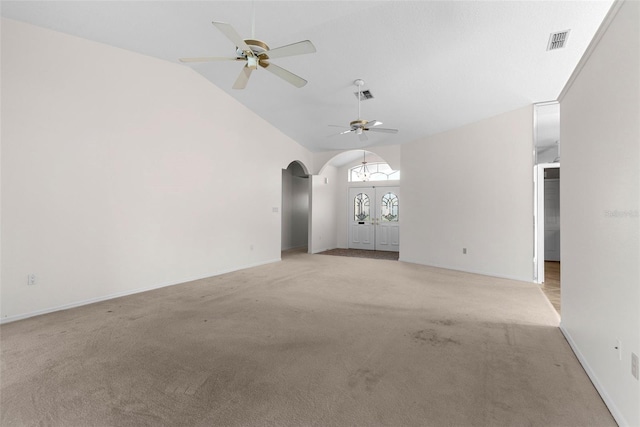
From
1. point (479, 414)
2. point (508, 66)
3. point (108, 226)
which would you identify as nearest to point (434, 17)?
point (508, 66)

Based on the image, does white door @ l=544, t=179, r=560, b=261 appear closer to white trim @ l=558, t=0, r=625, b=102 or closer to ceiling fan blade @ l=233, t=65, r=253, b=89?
white trim @ l=558, t=0, r=625, b=102

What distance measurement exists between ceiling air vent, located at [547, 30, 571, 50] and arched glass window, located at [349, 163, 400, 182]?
5898 mm

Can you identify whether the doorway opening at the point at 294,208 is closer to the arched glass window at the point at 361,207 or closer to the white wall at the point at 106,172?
the arched glass window at the point at 361,207

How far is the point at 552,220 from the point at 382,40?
657 centimetres

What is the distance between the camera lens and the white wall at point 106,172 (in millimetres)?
3395

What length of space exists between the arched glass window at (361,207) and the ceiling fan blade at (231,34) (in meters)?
7.62

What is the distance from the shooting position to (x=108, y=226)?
162 inches

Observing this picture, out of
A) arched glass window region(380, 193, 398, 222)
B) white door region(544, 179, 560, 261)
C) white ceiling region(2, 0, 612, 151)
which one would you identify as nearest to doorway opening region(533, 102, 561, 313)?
white ceiling region(2, 0, 612, 151)

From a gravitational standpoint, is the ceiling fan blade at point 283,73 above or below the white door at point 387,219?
above

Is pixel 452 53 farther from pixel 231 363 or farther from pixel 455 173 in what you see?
pixel 231 363

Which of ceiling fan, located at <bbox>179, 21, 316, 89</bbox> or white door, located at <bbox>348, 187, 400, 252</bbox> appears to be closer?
ceiling fan, located at <bbox>179, 21, 316, 89</bbox>

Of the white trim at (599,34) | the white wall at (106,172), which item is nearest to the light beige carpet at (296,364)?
the white wall at (106,172)

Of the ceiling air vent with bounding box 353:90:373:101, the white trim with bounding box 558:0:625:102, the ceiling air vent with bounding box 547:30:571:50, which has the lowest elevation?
the white trim with bounding box 558:0:625:102

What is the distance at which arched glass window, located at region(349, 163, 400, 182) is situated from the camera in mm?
9601
